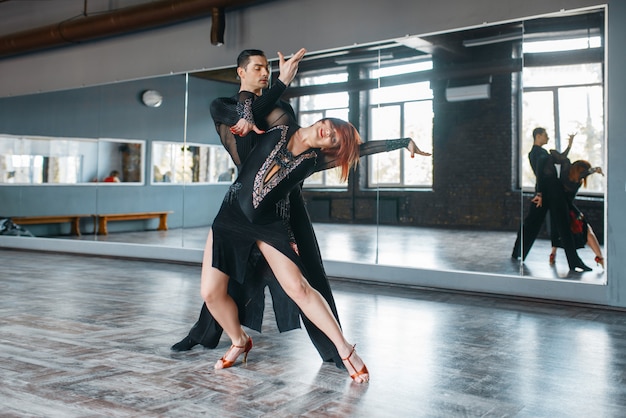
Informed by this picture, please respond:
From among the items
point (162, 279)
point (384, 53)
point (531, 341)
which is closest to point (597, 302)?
point (531, 341)

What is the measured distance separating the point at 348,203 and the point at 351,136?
367 cm

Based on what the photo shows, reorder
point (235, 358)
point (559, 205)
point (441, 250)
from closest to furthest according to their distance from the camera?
point (235, 358) < point (559, 205) < point (441, 250)

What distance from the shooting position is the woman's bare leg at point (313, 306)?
3.06 m

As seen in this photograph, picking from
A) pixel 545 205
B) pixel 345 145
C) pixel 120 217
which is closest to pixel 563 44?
pixel 545 205

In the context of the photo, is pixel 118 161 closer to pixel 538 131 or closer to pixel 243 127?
pixel 538 131

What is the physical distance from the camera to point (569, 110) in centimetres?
539

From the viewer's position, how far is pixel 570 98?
538 centimetres

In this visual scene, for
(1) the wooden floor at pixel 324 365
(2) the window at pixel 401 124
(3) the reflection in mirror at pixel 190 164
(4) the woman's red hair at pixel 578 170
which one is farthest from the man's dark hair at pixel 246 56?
(3) the reflection in mirror at pixel 190 164

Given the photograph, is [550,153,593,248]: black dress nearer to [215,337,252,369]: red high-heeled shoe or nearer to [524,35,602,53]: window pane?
[524,35,602,53]: window pane

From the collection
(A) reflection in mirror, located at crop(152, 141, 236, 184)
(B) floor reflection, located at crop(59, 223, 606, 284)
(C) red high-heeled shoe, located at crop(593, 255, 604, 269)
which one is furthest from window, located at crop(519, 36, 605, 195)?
(A) reflection in mirror, located at crop(152, 141, 236, 184)

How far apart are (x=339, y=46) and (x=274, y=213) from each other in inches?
160

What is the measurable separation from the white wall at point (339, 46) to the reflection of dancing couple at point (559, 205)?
0.61ft

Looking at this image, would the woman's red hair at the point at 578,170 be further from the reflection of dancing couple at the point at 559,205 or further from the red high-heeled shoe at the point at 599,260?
the red high-heeled shoe at the point at 599,260

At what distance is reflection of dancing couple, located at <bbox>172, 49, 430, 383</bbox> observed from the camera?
9.90ft
